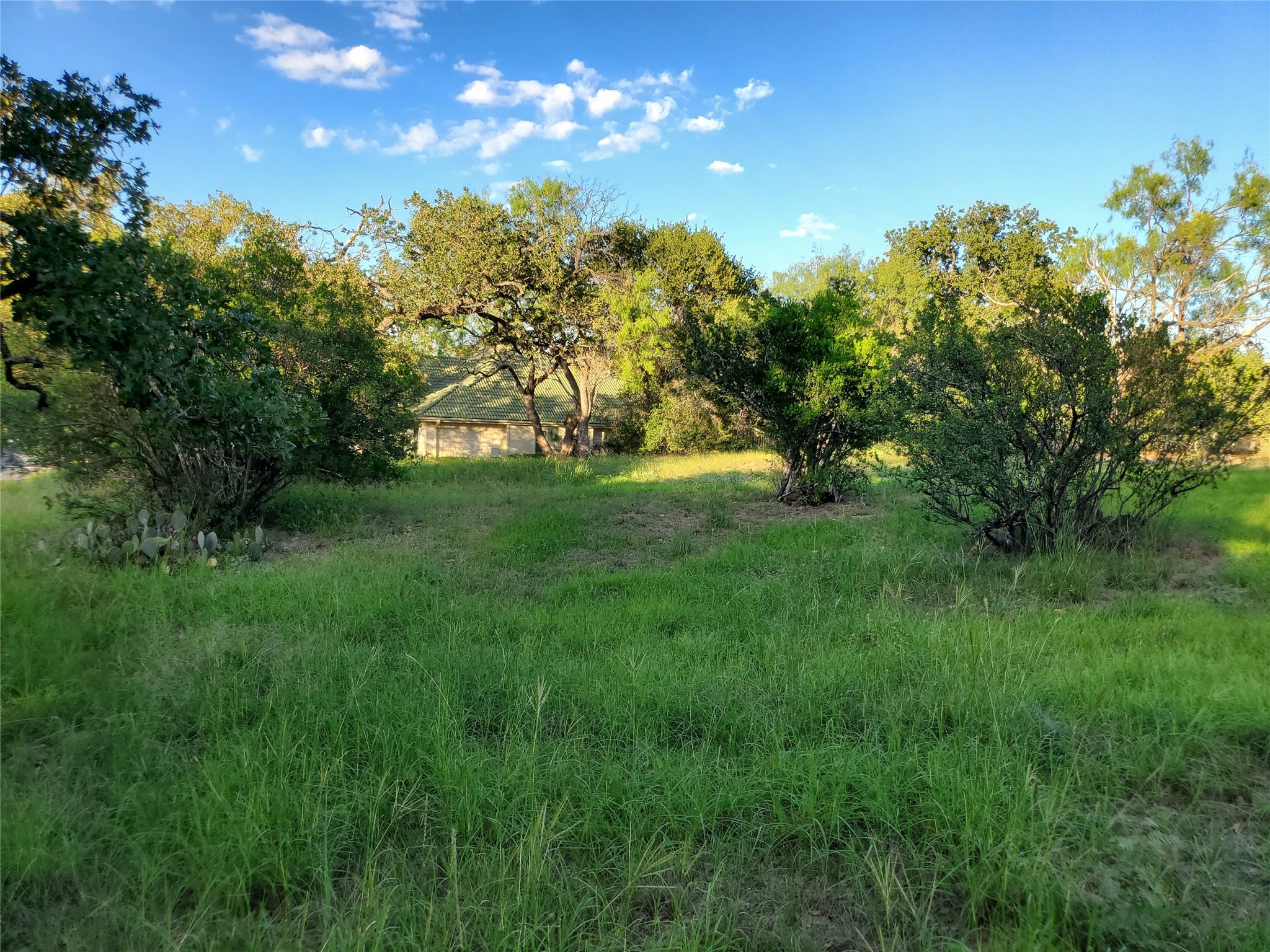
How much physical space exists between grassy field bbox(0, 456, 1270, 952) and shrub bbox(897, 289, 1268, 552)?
97 cm

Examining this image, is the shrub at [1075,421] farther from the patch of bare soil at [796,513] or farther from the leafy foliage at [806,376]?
the leafy foliage at [806,376]

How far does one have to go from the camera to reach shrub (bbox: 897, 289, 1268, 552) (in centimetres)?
689

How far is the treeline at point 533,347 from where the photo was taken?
150 inches

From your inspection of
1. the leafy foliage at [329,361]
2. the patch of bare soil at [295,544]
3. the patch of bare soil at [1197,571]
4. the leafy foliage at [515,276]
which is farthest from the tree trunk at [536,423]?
the patch of bare soil at [1197,571]

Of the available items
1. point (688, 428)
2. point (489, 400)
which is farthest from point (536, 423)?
point (688, 428)

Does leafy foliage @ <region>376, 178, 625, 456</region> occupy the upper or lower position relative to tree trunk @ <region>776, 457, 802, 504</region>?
upper

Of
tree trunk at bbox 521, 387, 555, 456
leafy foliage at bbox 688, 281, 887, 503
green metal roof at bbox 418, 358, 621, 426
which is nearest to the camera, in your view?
leafy foliage at bbox 688, 281, 887, 503

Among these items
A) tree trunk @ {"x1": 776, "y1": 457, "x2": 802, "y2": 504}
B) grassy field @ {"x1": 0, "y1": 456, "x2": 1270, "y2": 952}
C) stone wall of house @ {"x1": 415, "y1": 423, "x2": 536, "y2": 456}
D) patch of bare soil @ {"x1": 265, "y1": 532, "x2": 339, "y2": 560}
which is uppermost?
stone wall of house @ {"x1": 415, "y1": 423, "x2": 536, "y2": 456}

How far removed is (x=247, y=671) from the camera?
14.4ft

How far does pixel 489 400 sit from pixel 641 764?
33160 mm

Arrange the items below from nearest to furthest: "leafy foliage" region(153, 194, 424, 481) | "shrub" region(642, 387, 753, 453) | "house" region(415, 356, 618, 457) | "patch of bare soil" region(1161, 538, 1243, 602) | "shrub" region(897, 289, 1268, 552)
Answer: "patch of bare soil" region(1161, 538, 1243, 602) → "shrub" region(897, 289, 1268, 552) → "leafy foliage" region(153, 194, 424, 481) → "shrub" region(642, 387, 753, 453) → "house" region(415, 356, 618, 457)

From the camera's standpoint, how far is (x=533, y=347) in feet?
89.7

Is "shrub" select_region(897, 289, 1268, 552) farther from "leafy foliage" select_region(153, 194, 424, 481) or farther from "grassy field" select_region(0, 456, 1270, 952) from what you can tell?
"leafy foliage" select_region(153, 194, 424, 481)

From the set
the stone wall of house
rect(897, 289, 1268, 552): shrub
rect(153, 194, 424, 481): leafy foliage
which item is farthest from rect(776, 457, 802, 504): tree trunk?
the stone wall of house
